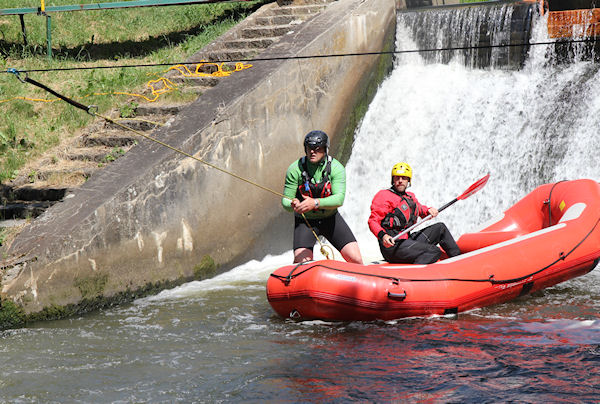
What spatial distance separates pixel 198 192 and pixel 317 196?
2.45m

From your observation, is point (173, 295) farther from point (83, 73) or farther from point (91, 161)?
point (83, 73)

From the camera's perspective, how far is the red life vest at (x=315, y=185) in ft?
23.1

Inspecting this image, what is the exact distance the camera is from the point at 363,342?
21.3ft

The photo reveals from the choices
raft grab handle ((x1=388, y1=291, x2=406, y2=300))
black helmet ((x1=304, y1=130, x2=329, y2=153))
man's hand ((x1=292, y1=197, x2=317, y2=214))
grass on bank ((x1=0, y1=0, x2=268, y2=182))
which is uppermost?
grass on bank ((x1=0, y1=0, x2=268, y2=182))

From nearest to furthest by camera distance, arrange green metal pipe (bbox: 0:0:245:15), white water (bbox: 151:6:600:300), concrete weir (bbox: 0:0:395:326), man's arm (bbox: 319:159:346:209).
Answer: man's arm (bbox: 319:159:346:209), concrete weir (bbox: 0:0:395:326), white water (bbox: 151:6:600:300), green metal pipe (bbox: 0:0:245:15)

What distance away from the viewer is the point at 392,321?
22.9ft

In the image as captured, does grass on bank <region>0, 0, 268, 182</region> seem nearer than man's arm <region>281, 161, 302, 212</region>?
No

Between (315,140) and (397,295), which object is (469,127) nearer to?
(315,140)

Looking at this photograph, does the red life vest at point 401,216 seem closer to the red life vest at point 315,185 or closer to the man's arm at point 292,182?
the red life vest at point 315,185

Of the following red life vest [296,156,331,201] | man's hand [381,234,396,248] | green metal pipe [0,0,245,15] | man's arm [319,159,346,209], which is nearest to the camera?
man's arm [319,159,346,209]

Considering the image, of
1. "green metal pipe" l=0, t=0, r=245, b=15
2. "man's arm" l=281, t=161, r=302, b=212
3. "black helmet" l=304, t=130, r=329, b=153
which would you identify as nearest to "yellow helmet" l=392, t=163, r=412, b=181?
"black helmet" l=304, t=130, r=329, b=153

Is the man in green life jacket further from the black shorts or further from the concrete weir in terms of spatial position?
the concrete weir

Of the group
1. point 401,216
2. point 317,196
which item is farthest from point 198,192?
point 401,216

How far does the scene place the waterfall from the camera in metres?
10.6
